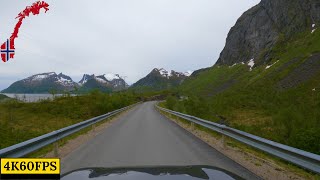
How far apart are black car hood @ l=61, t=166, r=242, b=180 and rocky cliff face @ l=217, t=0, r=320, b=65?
135 metres

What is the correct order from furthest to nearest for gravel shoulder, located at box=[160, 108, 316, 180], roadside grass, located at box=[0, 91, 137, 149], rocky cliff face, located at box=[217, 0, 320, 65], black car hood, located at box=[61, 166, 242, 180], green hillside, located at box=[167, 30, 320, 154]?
1. rocky cliff face, located at box=[217, 0, 320, 65]
2. roadside grass, located at box=[0, 91, 137, 149]
3. green hillside, located at box=[167, 30, 320, 154]
4. gravel shoulder, located at box=[160, 108, 316, 180]
5. black car hood, located at box=[61, 166, 242, 180]

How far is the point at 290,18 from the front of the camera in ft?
480

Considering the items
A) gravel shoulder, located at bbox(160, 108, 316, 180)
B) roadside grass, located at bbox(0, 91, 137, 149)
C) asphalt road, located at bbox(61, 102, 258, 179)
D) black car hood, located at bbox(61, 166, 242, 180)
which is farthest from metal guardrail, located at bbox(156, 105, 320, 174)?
roadside grass, located at bbox(0, 91, 137, 149)

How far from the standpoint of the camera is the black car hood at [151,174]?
3707 millimetres

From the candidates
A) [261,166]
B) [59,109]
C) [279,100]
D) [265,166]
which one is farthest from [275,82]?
[261,166]

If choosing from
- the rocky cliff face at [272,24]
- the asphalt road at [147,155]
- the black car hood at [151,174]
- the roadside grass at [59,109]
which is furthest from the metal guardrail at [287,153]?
the rocky cliff face at [272,24]

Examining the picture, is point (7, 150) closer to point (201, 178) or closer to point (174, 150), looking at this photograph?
point (201, 178)

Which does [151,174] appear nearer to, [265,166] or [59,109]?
[265,166]

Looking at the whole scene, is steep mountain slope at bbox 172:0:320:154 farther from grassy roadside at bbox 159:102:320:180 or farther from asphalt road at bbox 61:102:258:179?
asphalt road at bbox 61:102:258:179

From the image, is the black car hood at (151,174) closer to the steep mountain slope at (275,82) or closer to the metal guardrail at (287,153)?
the metal guardrail at (287,153)

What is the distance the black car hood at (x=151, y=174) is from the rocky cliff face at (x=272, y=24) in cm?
13489

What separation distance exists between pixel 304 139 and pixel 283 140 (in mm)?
2708

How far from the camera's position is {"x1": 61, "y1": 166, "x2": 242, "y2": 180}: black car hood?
12.2 feet

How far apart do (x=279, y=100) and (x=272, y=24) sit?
118408 mm
